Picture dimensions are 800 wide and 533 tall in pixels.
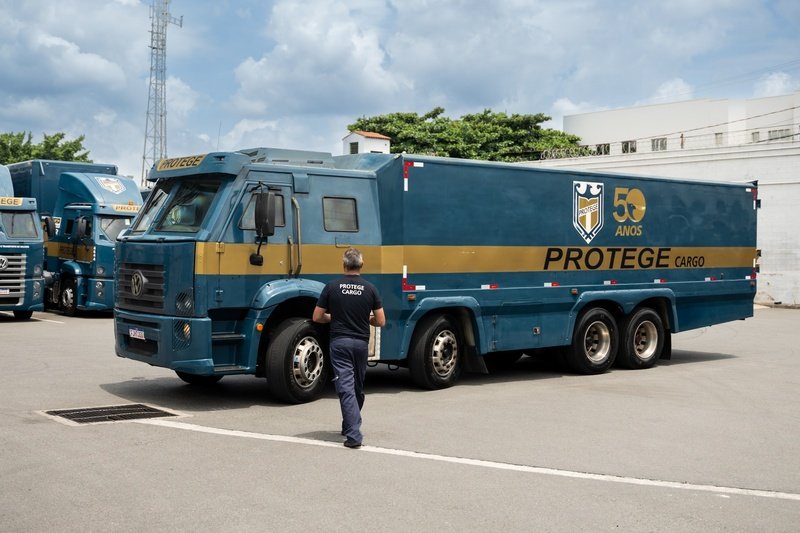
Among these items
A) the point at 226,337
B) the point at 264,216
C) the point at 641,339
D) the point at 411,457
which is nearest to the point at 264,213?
the point at 264,216

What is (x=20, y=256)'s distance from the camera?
70.2ft

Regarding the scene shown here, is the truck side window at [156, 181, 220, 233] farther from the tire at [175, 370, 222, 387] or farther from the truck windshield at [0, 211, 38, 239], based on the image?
the truck windshield at [0, 211, 38, 239]

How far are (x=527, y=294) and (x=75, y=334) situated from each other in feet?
33.7

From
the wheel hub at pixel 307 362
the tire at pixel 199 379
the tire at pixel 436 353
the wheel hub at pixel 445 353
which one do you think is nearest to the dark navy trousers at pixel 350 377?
the wheel hub at pixel 307 362

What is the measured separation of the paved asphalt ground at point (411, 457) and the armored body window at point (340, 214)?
211cm

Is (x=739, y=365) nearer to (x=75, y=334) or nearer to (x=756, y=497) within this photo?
(x=756, y=497)

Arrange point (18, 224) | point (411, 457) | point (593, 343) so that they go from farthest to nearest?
point (18, 224)
point (593, 343)
point (411, 457)

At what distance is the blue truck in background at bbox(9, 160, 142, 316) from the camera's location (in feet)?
76.7

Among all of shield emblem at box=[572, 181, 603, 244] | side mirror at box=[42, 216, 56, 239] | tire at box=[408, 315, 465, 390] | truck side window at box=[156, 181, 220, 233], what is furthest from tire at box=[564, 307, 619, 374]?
side mirror at box=[42, 216, 56, 239]

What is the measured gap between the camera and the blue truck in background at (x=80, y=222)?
2339 cm

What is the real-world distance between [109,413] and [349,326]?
3.12 m

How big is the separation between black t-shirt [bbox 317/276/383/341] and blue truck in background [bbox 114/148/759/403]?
1.88 metres

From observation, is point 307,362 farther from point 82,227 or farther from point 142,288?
point 82,227

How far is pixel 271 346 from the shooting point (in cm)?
1066
